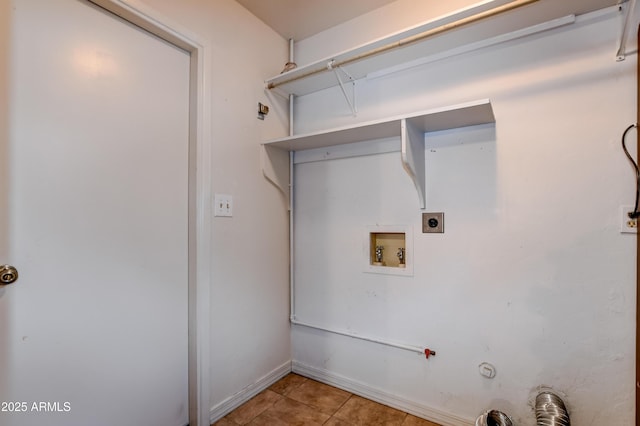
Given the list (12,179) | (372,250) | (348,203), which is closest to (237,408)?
(372,250)

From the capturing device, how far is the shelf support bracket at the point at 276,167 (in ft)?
6.41

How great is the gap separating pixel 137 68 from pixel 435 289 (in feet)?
6.01

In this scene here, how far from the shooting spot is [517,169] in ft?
4.77

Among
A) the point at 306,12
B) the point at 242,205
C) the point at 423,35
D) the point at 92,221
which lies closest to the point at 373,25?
the point at 306,12

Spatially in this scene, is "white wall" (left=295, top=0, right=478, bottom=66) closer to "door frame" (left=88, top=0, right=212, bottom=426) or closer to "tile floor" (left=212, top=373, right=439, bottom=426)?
"door frame" (left=88, top=0, right=212, bottom=426)

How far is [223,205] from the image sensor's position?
5.55 ft

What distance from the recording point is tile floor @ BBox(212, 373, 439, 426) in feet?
5.36

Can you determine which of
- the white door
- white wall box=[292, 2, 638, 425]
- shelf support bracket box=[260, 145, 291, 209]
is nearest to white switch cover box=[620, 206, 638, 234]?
white wall box=[292, 2, 638, 425]

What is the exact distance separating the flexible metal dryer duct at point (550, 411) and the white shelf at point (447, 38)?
164 cm

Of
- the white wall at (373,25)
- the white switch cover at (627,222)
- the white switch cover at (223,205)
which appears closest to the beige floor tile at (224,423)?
the white switch cover at (223,205)

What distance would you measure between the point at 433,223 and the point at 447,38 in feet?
3.04

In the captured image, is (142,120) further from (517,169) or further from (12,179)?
(517,169)

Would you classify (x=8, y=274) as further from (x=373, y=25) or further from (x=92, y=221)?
(x=373, y=25)

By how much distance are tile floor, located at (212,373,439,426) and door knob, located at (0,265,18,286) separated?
1.18m
